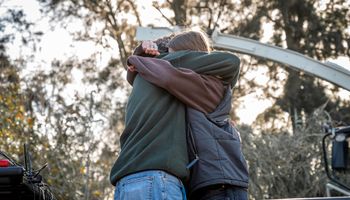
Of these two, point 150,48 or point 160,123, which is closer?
point 160,123

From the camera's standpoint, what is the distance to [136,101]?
296cm

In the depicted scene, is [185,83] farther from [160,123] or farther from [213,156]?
[213,156]

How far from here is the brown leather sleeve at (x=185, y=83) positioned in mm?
2910

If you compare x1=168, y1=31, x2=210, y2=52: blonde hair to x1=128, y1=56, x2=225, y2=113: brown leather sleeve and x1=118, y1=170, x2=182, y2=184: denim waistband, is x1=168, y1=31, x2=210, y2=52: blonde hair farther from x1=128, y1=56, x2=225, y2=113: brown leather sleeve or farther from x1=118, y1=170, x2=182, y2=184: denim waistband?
x1=118, y1=170, x2=182, y2=184: denim waistband

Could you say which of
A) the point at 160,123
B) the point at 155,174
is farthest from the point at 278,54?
the point at 155,174

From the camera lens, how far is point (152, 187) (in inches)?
107

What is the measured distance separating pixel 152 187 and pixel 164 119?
30 centimetres

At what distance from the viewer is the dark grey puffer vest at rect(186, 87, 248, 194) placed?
2777mm

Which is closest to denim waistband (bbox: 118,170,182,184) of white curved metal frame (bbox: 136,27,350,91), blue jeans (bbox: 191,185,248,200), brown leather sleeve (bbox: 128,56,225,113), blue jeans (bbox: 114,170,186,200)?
blue jeans (bbox: 114,170,186,200)

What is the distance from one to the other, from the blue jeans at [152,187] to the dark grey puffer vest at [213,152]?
92 mm

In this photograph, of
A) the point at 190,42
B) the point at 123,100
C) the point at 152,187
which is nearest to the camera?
the point at 152,187

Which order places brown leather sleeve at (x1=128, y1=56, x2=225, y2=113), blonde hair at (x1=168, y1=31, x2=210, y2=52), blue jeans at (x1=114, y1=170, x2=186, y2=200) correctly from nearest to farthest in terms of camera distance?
1. blue jeans at (x1=114, y1=170, x2=186, y2=200)
2. brown leather sleeve at (x1=128, y1=56, x2=225, y2=113)
3. blonde hair at (x1=168, y1=31, x2=210, y2=52)

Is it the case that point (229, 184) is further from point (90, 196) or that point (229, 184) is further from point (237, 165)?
point (90, 196)

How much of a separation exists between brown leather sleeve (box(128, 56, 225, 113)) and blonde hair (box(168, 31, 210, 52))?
0.56 feet
